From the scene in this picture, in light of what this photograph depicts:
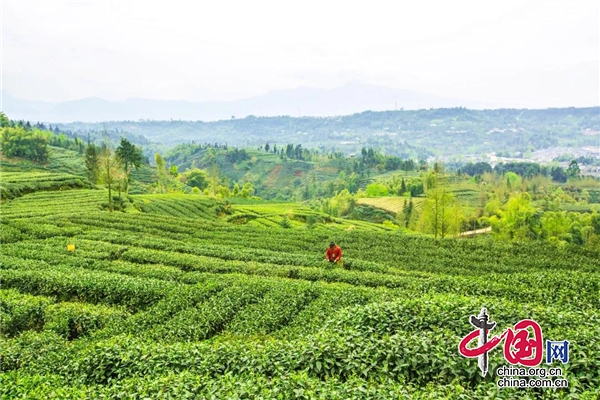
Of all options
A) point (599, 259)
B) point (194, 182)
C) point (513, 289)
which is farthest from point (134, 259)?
point (194, 182)

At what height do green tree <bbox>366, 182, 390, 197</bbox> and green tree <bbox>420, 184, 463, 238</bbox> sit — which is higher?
green tree <bbox>420, 184, 463, 238</bbox>

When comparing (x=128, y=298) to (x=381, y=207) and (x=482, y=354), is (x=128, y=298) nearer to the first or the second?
(x=482, y=354)

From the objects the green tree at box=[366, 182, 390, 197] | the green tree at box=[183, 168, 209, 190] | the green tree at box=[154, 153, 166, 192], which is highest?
the green tree at box=[154, 153, 166, 192]

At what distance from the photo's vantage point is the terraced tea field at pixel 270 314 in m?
6.55

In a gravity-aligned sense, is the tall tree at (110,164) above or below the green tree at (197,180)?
above

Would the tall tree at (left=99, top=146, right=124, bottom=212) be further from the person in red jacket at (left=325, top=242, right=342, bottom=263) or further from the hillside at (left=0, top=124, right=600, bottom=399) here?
the person in red jacket at (left=325, top=242, right=342, bottom=263)

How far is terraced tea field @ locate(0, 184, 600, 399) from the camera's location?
21.5 ft

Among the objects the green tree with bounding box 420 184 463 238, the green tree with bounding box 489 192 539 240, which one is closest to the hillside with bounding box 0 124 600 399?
the green tree with bounding box 420 184 463 238

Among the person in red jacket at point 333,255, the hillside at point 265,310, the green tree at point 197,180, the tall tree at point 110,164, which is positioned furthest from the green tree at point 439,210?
the green tree at point 197,180

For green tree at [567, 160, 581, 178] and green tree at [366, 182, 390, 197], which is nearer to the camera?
green tree at [366, 182, 390, 197]

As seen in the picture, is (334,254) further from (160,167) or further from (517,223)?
(160,167)

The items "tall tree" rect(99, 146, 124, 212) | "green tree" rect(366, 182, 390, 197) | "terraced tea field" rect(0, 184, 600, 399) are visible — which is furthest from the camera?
"green tree" rect(366, 182, 390, 197)

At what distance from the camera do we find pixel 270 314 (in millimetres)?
11648

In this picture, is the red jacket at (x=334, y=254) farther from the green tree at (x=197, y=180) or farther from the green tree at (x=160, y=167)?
the green tree at (x=197, y=180)
